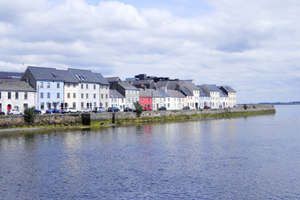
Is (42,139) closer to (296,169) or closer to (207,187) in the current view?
(207,187)

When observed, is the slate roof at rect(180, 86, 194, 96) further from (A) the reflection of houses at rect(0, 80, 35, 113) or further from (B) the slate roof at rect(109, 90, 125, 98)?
(A) the reflection of houses at rect(0, 80, 35, 113)

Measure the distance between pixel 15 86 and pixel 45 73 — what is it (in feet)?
36.4

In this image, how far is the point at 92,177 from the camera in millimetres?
27703

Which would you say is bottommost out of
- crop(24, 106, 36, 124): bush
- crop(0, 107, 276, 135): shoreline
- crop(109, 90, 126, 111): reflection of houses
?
crop(0, 107, 276, 135): shoreline

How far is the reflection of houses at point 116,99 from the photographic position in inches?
4129

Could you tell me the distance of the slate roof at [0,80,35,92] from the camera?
245 ft

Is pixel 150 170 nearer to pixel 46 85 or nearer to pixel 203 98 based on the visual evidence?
pixel 46 85

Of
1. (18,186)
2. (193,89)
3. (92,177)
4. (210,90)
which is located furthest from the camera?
(210,90)

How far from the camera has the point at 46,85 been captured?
84750 mm

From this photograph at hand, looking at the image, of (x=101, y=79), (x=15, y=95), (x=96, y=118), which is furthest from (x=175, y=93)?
(x=15, y=95)

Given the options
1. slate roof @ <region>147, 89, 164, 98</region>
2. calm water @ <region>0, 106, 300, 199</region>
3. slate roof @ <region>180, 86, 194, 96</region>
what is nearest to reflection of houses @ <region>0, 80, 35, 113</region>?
calm water @ <region>0, 106, 300, 199</region>

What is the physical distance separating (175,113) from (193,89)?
45.1 metres

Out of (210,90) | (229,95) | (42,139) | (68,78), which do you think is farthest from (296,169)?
(229,95)

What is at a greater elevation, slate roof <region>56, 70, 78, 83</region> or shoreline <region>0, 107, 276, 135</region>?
slate roof <region>56, 70, 78, 83</region>
